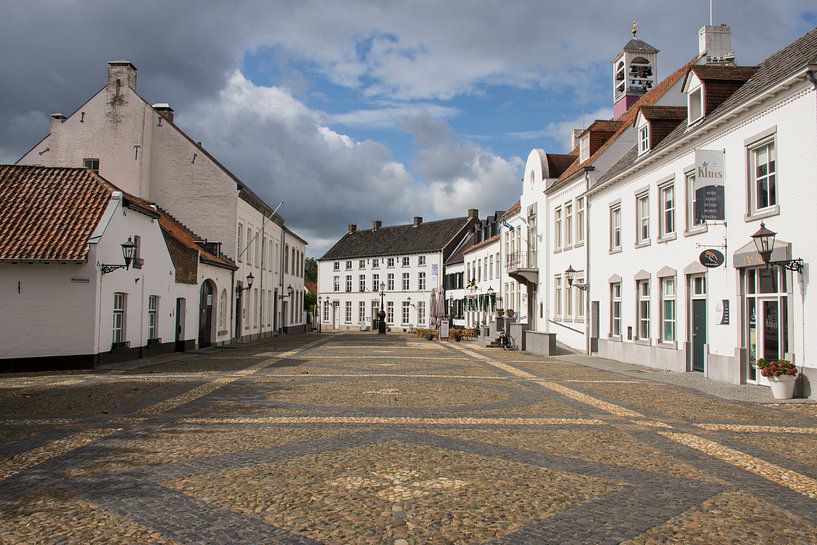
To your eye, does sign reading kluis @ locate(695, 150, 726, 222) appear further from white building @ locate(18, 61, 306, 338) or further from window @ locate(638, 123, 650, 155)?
white building @ locate(18, 61, 306, 338)

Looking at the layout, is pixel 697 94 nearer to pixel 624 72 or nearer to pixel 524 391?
pixel 524 391

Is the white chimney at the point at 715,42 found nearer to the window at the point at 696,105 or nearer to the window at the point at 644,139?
the window at the point at 644,139

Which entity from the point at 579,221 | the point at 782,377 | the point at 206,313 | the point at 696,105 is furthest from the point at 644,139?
the point at 206,313

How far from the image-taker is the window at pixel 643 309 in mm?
22328

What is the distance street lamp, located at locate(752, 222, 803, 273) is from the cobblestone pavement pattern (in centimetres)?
316

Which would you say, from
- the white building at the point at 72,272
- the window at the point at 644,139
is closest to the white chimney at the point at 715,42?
the window at the point at 644,139

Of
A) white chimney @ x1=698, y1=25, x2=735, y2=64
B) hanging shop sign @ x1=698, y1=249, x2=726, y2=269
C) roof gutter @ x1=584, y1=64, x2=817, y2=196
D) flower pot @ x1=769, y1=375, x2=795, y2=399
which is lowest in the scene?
flower pot @ x1=769, y1=375, x2=795, y2=399

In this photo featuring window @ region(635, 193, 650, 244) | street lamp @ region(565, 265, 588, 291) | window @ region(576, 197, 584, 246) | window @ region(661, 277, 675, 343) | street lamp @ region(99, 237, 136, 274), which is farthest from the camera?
window @ region(576, 197, 584, 246)

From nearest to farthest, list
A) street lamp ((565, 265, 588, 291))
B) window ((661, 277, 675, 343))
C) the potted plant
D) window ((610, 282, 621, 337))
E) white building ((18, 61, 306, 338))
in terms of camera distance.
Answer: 1. the potted plant
2. window ((661, 277, 675, 343))
3. window ((610, 282, 621, 337))
4. street lamp ((565, 265, 588, 291))
5. white building ((18, 61, 306, 338))

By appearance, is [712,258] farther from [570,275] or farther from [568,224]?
[568,224]

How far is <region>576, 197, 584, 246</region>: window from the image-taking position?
95.1 ft

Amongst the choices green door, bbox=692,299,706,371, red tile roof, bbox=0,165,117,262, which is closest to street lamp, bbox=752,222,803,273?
green door, bbox=692,299,706,371

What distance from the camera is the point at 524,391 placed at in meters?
14.3

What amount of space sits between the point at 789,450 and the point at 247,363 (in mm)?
A: 15957
